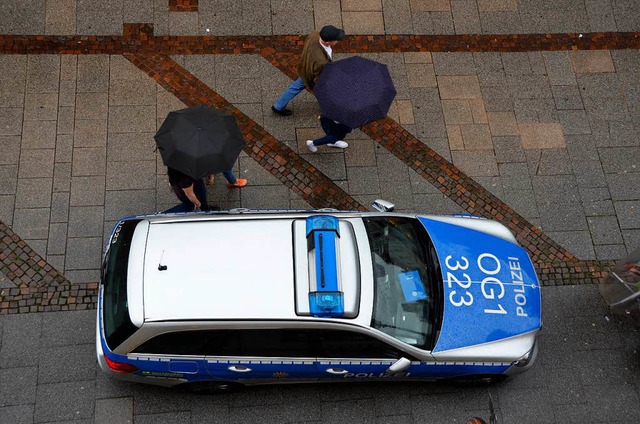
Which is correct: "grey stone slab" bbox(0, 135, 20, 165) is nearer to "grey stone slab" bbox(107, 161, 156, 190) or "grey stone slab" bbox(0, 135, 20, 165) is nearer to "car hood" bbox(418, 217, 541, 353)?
"grey stone slab" bbox(107, 161, 156, 190)

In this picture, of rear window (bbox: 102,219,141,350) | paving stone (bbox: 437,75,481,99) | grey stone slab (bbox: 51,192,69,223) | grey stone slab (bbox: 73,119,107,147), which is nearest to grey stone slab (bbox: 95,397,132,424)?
rear window (bbox: 102,219,141,350)

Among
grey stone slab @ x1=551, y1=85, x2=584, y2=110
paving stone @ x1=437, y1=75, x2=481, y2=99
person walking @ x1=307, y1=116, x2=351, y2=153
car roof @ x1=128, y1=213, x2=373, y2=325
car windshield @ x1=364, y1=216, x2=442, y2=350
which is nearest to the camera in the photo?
car roof @ x1=128, y1=213, x2=373, y2=325

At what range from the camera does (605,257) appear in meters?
7.62

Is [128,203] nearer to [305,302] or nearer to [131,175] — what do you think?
[131,175]

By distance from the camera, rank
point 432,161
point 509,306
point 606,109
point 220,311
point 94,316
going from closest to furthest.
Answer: point 220,311 → point 509,306 → point 94,316 → point 432,161 → point 606,109

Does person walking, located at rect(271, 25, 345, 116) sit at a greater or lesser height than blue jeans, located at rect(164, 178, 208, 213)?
greater

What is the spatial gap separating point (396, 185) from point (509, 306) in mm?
2414

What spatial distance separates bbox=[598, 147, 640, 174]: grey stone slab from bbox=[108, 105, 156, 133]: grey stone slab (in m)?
6.34

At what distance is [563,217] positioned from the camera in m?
7.80

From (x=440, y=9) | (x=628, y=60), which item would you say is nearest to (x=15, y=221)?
(x=440, y=9)

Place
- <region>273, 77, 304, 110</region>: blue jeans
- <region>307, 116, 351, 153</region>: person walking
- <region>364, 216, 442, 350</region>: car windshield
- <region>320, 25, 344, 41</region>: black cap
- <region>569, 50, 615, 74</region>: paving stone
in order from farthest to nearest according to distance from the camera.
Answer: <region>569, 50, 615, 74</region>: paving stone → <region>273, 77, 304, 110</region>: blue jeans → <region>307, 116, 351, 153</region>: person walking → <region>320, 25, 344, 41</region>: black cap → <region>364, 216, 442, 350</region>: car windshield

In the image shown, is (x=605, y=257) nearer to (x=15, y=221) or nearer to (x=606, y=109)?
(x=606, y=109)

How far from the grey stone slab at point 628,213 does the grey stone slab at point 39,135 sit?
7.66 metres

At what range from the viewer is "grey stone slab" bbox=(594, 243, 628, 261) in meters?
7.62
